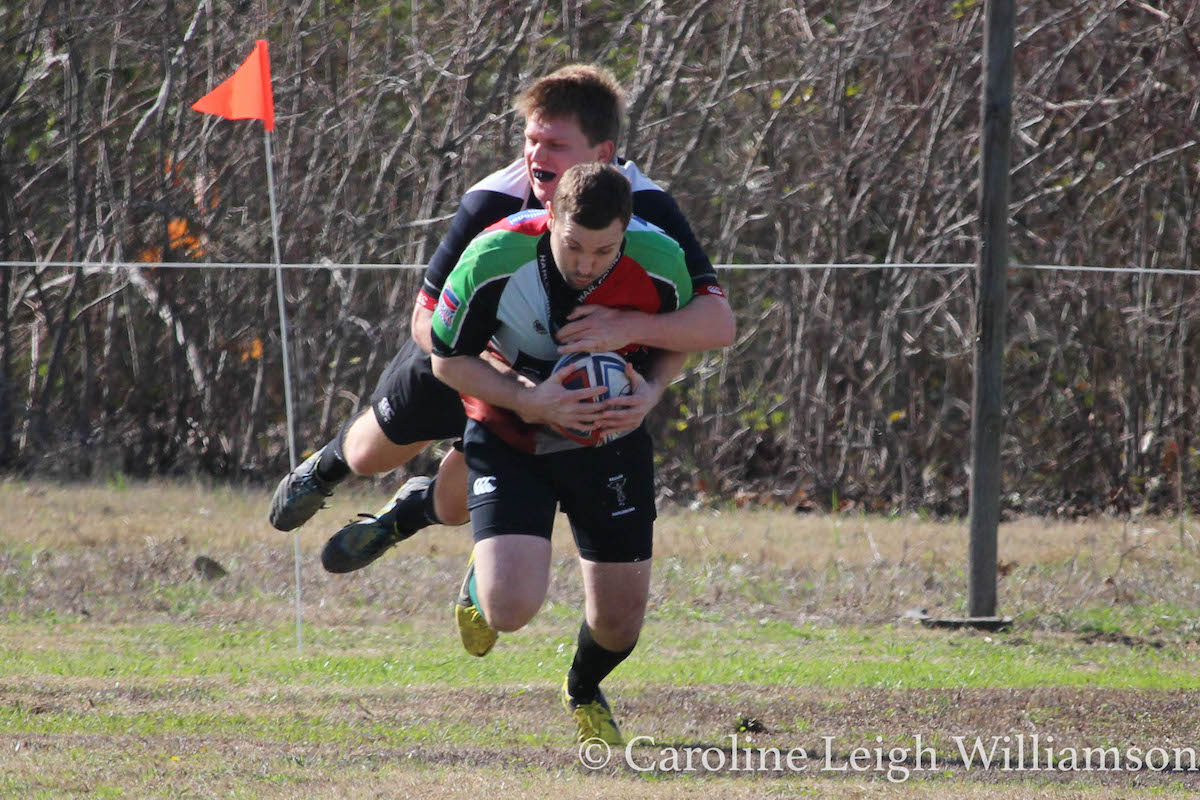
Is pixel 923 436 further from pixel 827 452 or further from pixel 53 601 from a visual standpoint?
pixel 53 601

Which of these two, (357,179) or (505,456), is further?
(357,179)

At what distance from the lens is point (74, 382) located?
12.0 m

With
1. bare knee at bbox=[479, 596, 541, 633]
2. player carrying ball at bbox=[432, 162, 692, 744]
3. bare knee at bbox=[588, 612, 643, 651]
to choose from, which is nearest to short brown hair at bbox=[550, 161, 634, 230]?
player carrying ball at bbox=[432, 162, 692, 744]

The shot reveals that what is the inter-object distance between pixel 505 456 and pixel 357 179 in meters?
7.47

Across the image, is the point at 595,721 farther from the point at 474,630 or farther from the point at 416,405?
the point at 416,405

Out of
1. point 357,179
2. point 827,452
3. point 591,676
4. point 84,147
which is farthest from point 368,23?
point 591,676

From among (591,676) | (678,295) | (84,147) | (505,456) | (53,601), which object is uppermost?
(84,147)

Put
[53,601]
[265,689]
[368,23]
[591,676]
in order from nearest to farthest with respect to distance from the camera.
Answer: [591,676]
[265,689]
[53,601]
[368,23]

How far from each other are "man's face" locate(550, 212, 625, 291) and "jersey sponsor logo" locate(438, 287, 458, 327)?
344 mm

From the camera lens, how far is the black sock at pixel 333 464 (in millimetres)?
6109

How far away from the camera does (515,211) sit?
514 cm

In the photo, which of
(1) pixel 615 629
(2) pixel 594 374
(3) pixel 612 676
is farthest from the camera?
(3) pixel 612 676

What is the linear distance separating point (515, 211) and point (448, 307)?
569mm

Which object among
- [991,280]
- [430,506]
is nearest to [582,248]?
[430,506]
